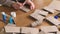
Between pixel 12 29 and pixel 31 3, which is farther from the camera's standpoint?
pixel 31 3

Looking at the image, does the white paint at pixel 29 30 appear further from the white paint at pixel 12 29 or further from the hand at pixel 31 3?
the hand at pixel 31 3

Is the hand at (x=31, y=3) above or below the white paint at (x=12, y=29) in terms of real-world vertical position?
above

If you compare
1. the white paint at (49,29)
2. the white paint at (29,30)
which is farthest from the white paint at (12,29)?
the white paint at (49,29)

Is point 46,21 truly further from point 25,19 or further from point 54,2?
point 54,2

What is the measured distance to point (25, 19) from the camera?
1.14 m

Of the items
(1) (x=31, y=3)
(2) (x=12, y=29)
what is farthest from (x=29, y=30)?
(1) (x=31, y=3)

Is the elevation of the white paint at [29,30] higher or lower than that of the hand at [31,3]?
lower

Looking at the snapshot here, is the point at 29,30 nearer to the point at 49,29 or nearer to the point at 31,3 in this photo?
the point at 49,29

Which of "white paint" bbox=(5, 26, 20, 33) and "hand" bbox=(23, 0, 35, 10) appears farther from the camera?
"hand" bbox=(23, 0, 35, 10)

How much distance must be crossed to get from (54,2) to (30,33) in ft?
1.46

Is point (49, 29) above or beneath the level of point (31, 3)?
beneath

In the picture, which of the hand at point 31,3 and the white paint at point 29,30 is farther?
the hand at point 31,3

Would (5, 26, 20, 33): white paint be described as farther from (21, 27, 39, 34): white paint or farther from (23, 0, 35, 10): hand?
(23, 0, 35, 10): hand

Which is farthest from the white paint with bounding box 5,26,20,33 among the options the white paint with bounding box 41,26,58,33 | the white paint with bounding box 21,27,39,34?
the white paint with bounding box 41,26,58,33
